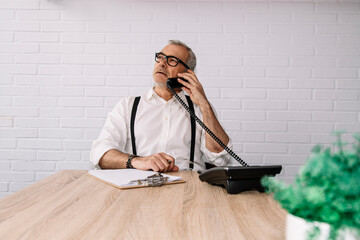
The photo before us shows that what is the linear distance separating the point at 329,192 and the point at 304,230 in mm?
117

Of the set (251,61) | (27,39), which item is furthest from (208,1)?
(27,39)

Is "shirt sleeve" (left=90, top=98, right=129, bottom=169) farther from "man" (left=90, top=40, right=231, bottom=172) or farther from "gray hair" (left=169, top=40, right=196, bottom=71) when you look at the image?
"gray hair" (left=169, top=40, right=196, bottom=71)

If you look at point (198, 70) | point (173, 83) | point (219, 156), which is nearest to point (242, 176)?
point (219, 156)

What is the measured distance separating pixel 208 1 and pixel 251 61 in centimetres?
61

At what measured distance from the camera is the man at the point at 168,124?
1.84 m

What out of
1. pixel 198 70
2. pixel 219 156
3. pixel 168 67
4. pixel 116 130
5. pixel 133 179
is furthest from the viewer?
A: pixel 198 70

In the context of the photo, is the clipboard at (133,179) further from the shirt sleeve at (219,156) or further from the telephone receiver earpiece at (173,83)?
the telephone receiver earpiece at (173,83)

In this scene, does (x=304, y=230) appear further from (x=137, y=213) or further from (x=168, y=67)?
(x=168, y=67)

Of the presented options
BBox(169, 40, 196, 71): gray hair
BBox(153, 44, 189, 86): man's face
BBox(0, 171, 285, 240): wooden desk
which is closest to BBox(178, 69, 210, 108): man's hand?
BBox(153, 44, 189, 86): man's face

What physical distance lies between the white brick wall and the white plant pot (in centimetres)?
200

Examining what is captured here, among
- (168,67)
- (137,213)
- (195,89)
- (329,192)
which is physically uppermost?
(168,67)

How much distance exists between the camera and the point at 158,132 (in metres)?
1.98

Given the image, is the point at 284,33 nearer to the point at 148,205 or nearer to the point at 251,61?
the point at 251,61

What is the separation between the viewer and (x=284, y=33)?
2.52 m
